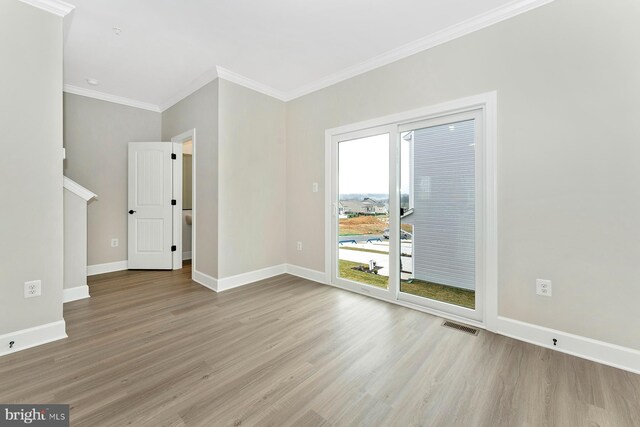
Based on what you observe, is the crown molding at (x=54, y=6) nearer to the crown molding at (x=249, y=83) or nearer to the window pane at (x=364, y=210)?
the crown molding at (x=249, y=83)

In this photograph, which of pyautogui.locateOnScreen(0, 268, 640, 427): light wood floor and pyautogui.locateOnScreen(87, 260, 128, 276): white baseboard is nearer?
pyautogui.locateOnScreen(0, 268, 640, 427): light wood floor

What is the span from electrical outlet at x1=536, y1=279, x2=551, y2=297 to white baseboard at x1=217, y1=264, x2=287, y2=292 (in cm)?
308

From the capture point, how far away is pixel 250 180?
3734 mm

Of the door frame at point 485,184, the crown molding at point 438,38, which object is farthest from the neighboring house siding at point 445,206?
the crown molding at point 438,38

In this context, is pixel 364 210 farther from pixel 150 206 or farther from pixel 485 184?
pixel 150 206

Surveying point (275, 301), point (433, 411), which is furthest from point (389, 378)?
point (275, 301)

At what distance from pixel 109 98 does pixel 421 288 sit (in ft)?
17.3

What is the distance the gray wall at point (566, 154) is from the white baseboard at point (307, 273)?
81.8 inches

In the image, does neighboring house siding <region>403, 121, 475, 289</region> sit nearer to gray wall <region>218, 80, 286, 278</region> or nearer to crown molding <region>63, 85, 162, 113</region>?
gray wall <region>218, 80, 286, 278</region>

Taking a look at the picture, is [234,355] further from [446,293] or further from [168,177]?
[168,177]

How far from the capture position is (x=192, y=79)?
3.63 meters

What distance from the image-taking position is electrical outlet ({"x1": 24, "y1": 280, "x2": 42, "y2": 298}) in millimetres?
2092

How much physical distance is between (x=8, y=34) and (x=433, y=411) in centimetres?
388

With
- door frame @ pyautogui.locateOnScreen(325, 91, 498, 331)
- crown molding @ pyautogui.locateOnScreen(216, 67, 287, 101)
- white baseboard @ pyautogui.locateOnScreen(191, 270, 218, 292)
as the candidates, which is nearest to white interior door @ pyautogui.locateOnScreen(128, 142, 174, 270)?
white baseboard @ pyautogui.locateOnScreen(191, 270, 218, 292)
